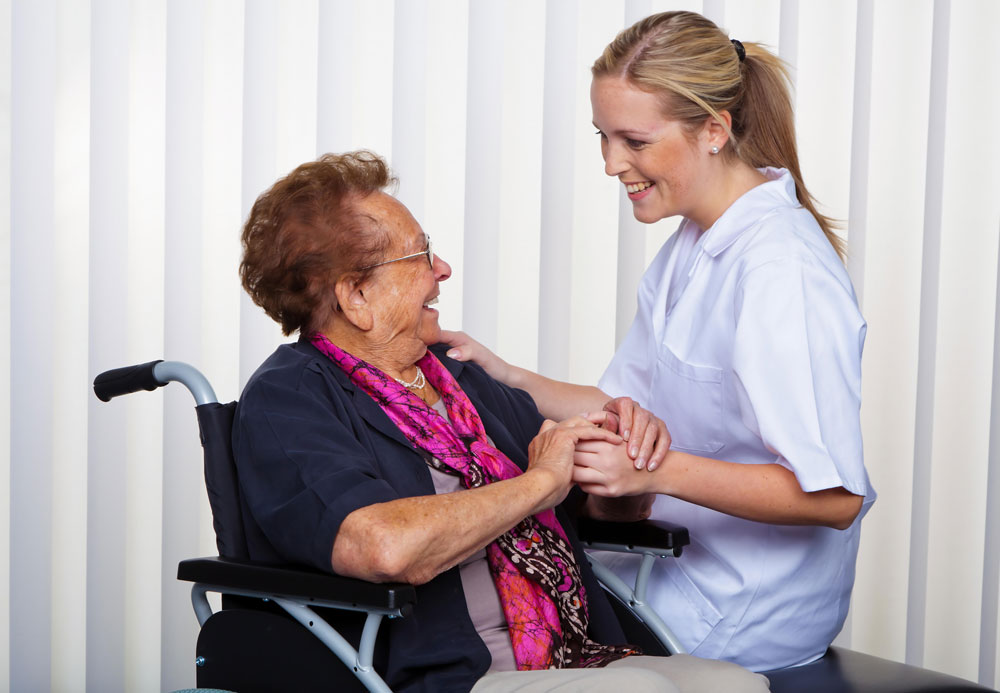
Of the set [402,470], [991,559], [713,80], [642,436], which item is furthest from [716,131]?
[991,559]

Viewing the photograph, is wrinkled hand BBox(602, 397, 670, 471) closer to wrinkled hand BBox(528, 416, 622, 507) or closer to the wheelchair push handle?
wrinkled hand BBox(528, 416, 622, 507)

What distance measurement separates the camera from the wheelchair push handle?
1508 millimetres

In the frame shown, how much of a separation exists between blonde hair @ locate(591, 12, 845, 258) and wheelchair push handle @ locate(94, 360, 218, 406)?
0.82 meters

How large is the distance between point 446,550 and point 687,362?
58 centimetres

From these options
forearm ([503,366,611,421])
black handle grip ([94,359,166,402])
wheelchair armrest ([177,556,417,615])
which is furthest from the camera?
forearm ([503,366,611,421])

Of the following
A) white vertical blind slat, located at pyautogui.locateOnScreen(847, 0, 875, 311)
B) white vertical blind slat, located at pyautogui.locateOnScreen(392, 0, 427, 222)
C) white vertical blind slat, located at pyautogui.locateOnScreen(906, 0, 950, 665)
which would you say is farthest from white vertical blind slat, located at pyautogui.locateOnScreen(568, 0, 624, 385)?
white vertical blind slat, located at pyautogui.locateOnScreen(906, 0, 950, 665)

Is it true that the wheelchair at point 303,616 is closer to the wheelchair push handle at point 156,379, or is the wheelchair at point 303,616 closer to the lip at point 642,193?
the wheelchair push handle at point 156,379

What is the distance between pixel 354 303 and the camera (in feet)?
5.14

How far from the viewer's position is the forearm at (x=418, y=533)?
1216 millimetres

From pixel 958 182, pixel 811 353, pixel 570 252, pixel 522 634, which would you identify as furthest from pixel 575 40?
pixel 522 634

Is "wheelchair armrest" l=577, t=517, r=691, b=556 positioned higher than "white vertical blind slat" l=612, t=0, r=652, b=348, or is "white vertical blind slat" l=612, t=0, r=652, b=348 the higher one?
"white vertical blind slat" l=612, t=0, r=652, b=348

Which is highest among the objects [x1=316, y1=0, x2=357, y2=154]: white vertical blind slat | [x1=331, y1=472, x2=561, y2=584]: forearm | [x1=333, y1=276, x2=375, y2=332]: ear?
[x1=316, y1=0, x2=357, y2=154]: white vertical blind slat

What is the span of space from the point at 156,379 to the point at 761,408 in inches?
35.3

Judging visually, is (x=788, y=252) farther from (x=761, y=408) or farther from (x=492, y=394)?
(x=492, y=394)
